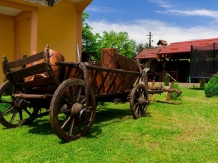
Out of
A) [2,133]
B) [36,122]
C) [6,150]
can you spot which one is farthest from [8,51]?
[6,150]

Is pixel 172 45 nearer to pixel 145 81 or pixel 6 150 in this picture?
pixel 145 81

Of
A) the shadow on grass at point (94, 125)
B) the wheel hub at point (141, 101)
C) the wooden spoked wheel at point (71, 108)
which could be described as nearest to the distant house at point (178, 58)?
the wheel hub at point (141, 101)

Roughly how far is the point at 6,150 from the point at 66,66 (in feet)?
4.97

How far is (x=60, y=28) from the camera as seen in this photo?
Answer: 11.4m

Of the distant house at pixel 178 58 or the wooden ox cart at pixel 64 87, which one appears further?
the distant house at pixel 178 58

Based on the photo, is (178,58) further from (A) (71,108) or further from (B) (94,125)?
(A) (71,108)

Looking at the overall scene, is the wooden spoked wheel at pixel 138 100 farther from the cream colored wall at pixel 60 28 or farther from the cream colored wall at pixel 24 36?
the cream colored wall at pixel 24 36

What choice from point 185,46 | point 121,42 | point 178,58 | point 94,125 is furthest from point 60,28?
point 121,42

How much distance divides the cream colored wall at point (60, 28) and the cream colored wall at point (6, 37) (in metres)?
1.24

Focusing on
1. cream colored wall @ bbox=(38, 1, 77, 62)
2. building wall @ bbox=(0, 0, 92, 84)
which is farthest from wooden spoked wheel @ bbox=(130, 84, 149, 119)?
cream colored wall @ bbox=(38, 1, 77, 62)

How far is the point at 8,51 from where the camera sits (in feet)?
35.0

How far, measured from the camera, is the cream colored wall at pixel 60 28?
10770 mm

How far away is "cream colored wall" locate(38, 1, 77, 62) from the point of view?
35.3ft

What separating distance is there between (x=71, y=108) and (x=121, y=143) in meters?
0.93
